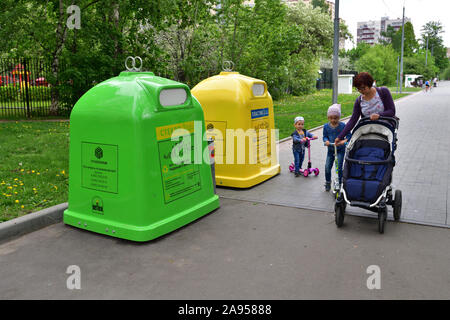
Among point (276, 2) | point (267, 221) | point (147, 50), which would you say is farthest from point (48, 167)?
Result: point (276, 2)

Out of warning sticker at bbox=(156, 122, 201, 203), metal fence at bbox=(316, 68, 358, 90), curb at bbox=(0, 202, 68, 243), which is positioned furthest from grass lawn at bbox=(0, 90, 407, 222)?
metal fence at bbox=(316, 68, 358, 90)

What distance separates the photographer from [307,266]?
12.7 ft

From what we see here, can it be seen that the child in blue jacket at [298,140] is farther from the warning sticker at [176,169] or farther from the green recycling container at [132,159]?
the green recycling container at [132,159]

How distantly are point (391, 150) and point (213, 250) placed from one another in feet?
7.52

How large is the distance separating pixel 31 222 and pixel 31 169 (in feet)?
8.21

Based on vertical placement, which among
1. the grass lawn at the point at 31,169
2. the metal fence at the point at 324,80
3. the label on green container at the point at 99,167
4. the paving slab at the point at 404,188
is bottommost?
the paving slab at the point at 404,188

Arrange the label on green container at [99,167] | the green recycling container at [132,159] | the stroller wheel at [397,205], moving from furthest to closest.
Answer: the stroller wheel at [397,205] → the label on green container at [99,167] → the green recycling container at [132,159]

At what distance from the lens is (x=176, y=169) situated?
4828 millimetres

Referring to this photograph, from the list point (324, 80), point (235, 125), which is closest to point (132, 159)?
point (235, 125)

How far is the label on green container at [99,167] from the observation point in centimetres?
451

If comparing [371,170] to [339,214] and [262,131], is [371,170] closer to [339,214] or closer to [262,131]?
[339,214]

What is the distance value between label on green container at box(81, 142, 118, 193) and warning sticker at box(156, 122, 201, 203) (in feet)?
1.63

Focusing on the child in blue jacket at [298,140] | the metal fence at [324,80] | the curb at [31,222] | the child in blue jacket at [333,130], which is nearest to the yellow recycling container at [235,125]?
the child in blue jacket at [298,140]
